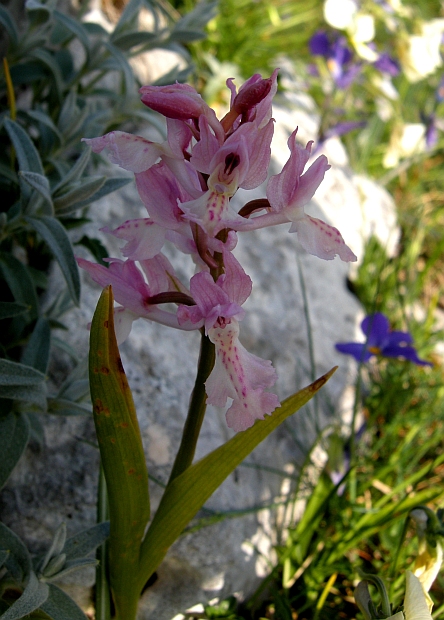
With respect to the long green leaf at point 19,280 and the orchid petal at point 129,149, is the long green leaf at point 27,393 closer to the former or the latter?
the long green leaf at point 19,280

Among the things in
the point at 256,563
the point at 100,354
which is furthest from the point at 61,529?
the point at 256,563

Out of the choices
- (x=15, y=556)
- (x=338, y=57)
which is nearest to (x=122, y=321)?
(x=15, y=556)

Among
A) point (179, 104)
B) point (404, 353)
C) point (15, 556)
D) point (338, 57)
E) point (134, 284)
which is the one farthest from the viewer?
point (338, 57)

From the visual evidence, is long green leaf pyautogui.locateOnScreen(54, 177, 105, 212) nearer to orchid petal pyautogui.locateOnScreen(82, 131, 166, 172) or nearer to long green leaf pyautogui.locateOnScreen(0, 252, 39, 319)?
long green leaf pyautogui.locateOnScreen(0, 252, 39, 319)

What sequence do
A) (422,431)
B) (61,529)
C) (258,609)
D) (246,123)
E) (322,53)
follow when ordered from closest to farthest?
(246,123) → (61,529) → (258,609) → (422,431) → (322,53)

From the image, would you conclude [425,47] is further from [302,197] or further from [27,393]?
[27,393]

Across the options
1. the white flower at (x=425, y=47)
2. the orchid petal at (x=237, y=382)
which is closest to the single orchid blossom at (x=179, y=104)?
the orchid petal at (x=237, y=382)

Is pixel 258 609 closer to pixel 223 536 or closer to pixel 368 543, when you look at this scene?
pixel 223 536
